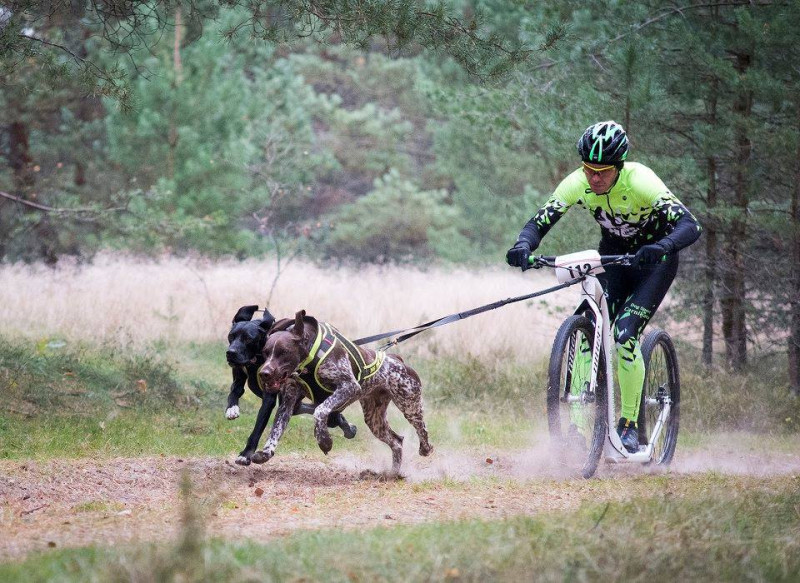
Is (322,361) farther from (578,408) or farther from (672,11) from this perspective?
(672,11)

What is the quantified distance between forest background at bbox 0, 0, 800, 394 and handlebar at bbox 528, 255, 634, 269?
2.21m

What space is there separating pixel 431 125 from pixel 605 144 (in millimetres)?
23314

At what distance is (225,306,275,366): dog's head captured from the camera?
279 inches

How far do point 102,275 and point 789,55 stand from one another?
37.3ft

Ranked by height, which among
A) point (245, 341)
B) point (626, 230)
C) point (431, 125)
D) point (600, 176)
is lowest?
point (245, 341)

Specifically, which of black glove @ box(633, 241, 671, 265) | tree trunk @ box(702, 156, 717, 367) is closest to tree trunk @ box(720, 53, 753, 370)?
tree trunk @ box(702, 156, 717, 367)

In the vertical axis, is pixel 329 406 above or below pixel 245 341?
below

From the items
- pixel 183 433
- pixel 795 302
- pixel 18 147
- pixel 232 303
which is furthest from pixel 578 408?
pixel 18 147

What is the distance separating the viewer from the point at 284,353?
22.9ft

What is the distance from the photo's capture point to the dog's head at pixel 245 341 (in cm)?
707

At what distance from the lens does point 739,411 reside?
11586 mm

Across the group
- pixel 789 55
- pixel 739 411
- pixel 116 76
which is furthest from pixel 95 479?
pixel 789 55

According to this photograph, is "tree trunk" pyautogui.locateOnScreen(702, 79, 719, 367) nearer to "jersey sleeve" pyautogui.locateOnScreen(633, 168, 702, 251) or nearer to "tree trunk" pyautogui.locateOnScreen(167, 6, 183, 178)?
"jersey sleeve" pyautogui.locateOnScreen(633, 168, 702, 251)

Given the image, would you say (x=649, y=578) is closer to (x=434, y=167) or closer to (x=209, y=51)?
(x=209, y=51)
